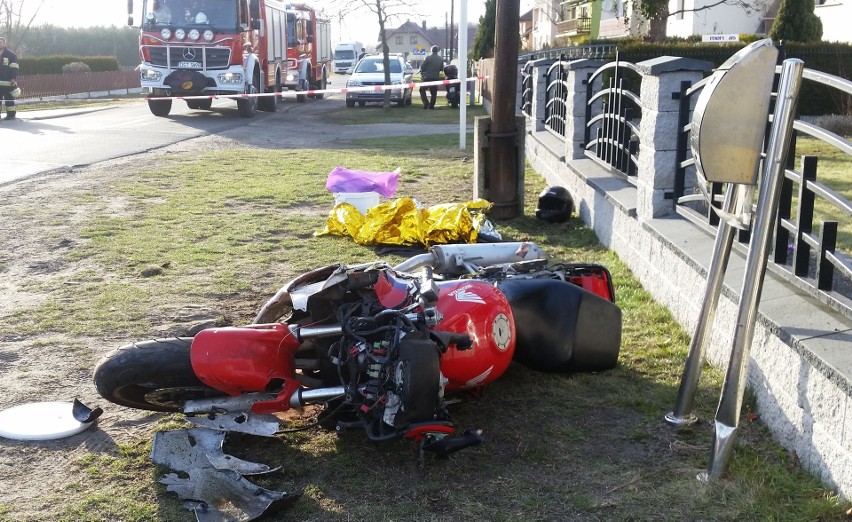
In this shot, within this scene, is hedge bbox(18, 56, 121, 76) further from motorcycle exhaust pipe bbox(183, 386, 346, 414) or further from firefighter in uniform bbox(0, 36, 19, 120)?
motorcycle exhaust pipe bbox(183, 386, 346, 414)

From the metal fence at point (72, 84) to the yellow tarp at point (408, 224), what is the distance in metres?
29.9

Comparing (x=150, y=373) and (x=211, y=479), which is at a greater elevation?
(x=150, y=373)

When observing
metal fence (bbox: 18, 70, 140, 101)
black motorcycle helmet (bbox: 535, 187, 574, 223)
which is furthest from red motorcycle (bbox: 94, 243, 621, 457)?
metal fence (bbox: 18, 70, 140, 101)

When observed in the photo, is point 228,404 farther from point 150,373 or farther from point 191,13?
point 191,13

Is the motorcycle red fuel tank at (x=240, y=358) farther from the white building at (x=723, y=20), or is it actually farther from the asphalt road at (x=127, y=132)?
the white building at (x=723, y=20)

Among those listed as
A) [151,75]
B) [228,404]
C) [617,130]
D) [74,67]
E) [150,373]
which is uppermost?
[74,67]

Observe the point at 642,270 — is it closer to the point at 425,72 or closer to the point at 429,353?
the point at 429,353

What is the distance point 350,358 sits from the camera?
378 centimetres

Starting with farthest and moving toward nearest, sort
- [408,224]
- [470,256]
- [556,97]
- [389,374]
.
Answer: [556,97], [408,224], [470,256], [389,374]

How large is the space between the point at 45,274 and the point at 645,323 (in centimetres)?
442

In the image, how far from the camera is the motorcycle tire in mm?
3961

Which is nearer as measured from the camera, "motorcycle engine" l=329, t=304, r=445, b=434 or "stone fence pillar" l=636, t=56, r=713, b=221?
"motorcycle engine" l=329, t=304, r=445, b=434

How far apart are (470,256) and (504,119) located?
356cm

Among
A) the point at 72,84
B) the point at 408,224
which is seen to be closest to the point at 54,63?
the point at 72,84
